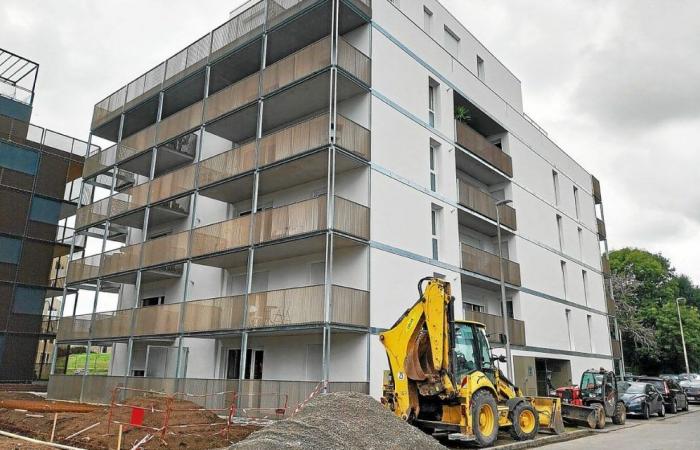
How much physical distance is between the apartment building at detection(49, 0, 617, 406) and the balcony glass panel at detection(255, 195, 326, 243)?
0.06 meters

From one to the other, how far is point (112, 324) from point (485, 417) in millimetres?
17668

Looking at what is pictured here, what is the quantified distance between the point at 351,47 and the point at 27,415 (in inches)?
620

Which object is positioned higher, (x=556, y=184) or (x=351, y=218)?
(x=556, y=184)

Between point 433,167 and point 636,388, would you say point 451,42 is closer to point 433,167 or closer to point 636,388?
point 433,167

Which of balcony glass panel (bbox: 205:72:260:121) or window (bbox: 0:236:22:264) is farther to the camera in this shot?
window (bbox: 0:236:22:264)

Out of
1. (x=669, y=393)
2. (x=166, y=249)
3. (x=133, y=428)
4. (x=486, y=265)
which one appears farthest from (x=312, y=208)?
(x=669, y=393)

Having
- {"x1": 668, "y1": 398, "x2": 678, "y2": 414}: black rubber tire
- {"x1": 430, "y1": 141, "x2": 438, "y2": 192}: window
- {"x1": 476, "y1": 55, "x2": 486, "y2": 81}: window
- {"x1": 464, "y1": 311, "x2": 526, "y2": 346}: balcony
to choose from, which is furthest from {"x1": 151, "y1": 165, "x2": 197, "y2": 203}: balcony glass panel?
{"x1": 668, "y1": 398, "x2": 678, "y2": 414}: black rubber tire

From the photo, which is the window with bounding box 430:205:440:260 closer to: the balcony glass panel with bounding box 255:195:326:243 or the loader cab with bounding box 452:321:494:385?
the balcony glass panel with bounding box 255:195:326:243

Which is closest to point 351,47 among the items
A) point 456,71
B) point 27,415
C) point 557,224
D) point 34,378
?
point 456,71

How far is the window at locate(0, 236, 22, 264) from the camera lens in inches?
1188

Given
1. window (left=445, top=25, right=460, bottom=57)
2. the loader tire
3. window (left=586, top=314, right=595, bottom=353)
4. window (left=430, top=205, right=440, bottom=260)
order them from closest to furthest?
the loader tire < window (left=430, top=205, right=440, bottom=260) < window (left=445, top=25, right=460, bottom=57) < window (left=586, top=314, right=595, bottom=353)

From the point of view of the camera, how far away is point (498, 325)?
934 inches

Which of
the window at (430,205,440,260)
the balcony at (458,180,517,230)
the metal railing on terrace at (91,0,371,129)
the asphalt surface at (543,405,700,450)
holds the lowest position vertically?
the asphalt surface at (543,405,700,450)

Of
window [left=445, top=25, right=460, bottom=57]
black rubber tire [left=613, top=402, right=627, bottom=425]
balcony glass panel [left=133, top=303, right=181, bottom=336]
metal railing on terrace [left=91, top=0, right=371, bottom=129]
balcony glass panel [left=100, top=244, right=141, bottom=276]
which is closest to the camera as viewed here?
black rubber tire [left=613, top=402, right=627, bottom=425]
